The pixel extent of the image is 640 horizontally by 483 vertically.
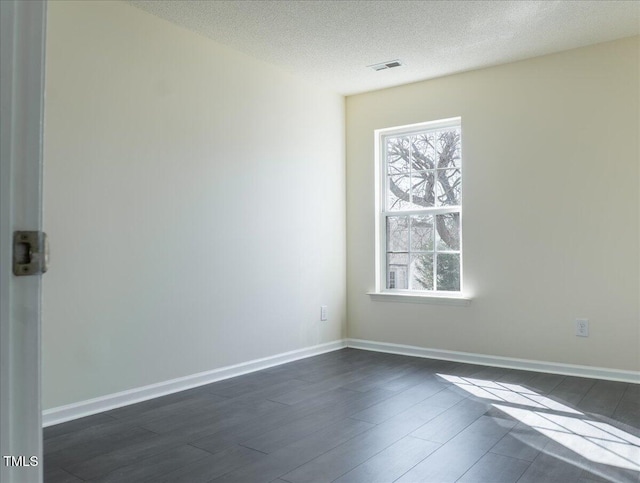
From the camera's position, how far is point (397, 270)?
4863 mm

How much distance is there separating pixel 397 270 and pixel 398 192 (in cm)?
75

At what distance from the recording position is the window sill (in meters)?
4.37

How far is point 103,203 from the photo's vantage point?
9.98 ft

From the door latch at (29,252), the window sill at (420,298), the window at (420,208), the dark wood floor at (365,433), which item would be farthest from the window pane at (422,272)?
the door latch at (29,252)

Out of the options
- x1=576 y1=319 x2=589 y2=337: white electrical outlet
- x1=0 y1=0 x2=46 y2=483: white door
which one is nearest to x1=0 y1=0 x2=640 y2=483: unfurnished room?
x1=576 y1=319 x2=589 y2=337: white electrical outlet

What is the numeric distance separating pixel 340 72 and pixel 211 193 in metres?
1.64

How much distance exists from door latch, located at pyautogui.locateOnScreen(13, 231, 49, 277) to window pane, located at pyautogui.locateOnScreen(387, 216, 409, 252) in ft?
14.0

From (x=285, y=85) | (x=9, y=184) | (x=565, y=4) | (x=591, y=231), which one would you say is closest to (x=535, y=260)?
(x=591, y=231)

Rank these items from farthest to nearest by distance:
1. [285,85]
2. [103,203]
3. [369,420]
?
[285,85], [103,203], [369,420]

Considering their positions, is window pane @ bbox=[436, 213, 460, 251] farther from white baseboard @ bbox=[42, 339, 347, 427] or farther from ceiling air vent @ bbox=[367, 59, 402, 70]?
A: white baseboard @ bbox=[42, 339, 347, 427]

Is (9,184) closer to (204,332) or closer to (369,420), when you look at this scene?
(369,420)

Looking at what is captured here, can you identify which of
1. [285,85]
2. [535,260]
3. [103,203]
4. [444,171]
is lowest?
[535,260]

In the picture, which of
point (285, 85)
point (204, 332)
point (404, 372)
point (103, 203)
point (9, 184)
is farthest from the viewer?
point (285, 85)

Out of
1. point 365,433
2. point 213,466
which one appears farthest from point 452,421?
point 213,466
